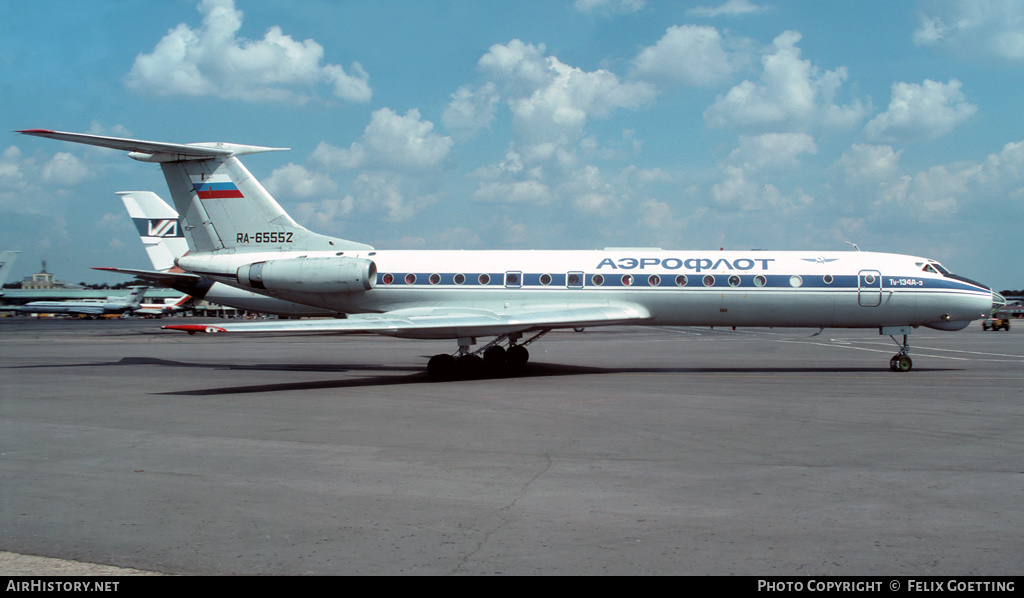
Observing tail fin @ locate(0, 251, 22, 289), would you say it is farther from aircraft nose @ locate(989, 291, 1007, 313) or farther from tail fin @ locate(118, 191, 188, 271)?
aircraft nose @ locate(989, 291, 1007, 313)

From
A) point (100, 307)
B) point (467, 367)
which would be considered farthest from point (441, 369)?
point (100, 307)

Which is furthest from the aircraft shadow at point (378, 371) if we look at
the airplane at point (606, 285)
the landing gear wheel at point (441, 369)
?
the airplane at point (606, 285)

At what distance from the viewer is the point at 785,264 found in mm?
18016

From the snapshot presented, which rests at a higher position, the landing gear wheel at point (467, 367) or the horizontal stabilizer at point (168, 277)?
the horizontal stabilizer at point (168, 277)

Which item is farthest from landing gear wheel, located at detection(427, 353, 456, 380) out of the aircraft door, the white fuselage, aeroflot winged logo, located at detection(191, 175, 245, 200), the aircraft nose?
the aircraft nose

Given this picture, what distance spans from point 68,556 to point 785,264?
16516 mm

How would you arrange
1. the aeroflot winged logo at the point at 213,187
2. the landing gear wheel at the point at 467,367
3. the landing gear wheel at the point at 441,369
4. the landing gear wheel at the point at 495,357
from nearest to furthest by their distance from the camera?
the landing gear wheel at the point at 441,369
the landing gear wheel at the point at 467,367
the landing gear wheel at the point at 495,357
the aeroflot winged logo at the point at 213,187

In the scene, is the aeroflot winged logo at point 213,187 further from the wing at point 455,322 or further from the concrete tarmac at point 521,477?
the concrete tarmac at point 521,477

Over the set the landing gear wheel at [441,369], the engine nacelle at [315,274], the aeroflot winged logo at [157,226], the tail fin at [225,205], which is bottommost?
the landing gear wheel at [441,369]

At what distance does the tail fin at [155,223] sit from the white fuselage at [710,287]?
19949 millimetres

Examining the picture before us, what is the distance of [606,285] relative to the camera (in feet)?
59.3

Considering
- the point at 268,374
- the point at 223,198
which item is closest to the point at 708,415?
the point at 268,374

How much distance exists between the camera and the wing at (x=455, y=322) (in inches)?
552
